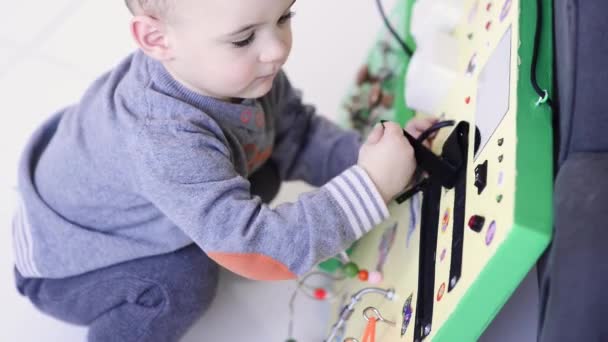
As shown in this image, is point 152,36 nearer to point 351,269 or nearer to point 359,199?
point 359,199

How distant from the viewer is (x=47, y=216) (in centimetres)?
80

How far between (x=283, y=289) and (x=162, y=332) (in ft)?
0.66

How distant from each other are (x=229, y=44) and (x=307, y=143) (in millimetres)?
326

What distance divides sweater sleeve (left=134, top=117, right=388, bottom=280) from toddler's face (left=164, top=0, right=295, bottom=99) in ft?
0.19

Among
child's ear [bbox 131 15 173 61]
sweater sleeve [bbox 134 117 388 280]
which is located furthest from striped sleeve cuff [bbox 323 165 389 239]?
child's ear [bbox 131 15 173 61]

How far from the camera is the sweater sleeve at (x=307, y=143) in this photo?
0.94 m

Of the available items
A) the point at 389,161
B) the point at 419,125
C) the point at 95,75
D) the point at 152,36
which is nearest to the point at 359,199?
the point at 389,161

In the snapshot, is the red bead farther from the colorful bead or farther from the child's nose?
the child's nose

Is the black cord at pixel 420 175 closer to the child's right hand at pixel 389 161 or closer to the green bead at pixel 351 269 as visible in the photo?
the child's right hand at pixel 389 161

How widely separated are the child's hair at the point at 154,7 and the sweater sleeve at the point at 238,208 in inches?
4.4

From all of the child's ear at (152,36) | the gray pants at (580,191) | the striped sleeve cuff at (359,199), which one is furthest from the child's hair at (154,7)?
the gray pants at (580,191)

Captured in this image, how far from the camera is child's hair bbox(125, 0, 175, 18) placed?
642 millimetres

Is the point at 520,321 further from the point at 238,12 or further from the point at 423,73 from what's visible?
the point at 238,12

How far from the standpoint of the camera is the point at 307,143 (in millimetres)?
968
